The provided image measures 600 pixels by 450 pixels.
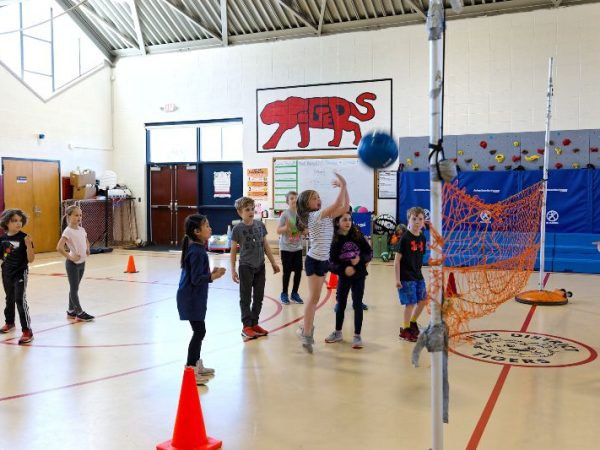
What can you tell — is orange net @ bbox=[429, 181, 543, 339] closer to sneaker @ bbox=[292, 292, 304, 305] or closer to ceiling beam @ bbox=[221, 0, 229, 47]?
sneaker @ bbox=[292, 292, 304, 305]

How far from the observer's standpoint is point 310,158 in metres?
14.7

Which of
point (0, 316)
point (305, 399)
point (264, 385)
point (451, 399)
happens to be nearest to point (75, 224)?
point (0, 316)

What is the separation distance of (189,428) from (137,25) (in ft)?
48.3

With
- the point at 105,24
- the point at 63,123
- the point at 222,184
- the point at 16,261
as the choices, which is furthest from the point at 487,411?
the point at 105,24

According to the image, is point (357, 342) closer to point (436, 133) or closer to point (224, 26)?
point (436, 133)

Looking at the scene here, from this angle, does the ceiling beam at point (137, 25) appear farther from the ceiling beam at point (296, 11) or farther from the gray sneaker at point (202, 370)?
the gray sneaker at point (202, 370)

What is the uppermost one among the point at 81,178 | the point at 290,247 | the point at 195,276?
the point at 81,178

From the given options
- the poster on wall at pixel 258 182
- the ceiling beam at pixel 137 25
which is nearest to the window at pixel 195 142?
the poster on wall at pixel 258 182

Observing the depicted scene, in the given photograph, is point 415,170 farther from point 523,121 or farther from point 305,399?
point 305,399

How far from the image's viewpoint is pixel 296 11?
552 inches

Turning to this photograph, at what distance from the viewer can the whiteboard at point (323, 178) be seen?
14133mm

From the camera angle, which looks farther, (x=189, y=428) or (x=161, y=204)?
(x=161, y=204)

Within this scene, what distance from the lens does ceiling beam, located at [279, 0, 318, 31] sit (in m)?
13.9

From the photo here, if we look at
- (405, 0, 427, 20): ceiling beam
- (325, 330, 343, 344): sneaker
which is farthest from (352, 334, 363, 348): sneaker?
(405, 0, 427, 20): ceiling beam
